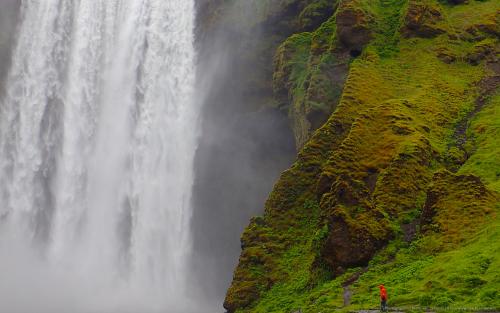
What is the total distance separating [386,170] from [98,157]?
30.7 meters

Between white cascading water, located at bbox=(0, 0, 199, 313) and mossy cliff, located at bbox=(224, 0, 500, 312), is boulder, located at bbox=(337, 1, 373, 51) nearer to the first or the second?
mossy cliff, located at bbox=(224, 0, 500, 312)

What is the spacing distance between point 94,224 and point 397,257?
3217 centimetres

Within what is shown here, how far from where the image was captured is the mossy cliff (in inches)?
815

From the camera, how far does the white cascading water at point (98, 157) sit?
144ft

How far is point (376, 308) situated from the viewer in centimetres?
1780

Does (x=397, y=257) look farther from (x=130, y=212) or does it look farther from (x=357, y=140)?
(x=130, y=212)

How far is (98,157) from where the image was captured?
50.4 m

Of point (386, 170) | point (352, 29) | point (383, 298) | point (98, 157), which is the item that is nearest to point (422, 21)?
point (352, 29)

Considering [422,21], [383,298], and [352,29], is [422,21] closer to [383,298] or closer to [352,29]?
[352,29]

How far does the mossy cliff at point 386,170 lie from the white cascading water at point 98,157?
1222cm

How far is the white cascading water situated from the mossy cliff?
481 inches

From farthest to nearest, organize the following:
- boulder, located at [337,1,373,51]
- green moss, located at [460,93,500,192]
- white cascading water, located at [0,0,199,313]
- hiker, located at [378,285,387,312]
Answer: white cascading water, located at [0,0,199,313], boulder, located at [337,1,373,51], green moss, located at [460,93,500,192], hiker, located at [378,285,387,312]

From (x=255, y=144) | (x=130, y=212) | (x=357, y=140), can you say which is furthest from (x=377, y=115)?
(x=130, y=212)

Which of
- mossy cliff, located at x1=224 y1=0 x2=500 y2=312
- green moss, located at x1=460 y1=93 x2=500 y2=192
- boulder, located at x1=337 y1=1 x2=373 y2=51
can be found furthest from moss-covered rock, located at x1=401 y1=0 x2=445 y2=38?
green moss, located at x1=460 y1=93 x2=500 y2=192
